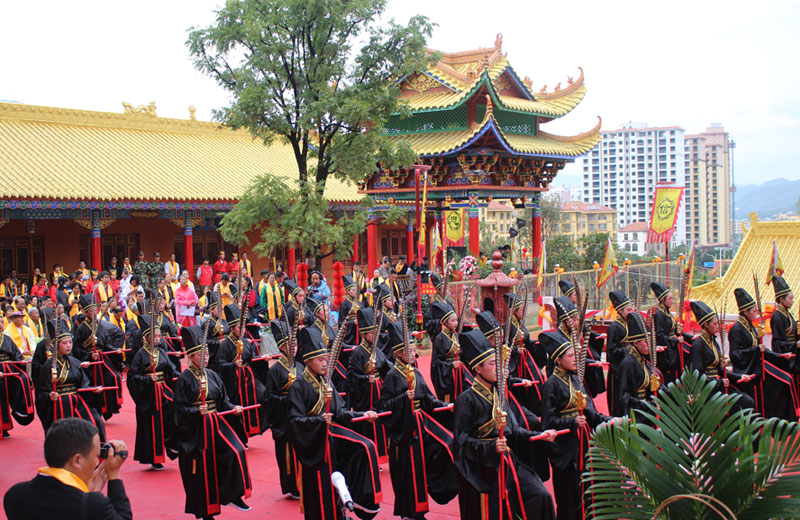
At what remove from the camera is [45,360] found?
9133 millimetres

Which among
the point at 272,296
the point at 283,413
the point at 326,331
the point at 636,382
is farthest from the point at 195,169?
the point at 636,382

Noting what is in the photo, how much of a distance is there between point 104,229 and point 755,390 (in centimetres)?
1885

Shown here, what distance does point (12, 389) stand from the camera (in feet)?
34.0

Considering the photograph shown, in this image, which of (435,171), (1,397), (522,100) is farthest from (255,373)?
(522,100)

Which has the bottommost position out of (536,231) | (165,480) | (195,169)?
(165,480)

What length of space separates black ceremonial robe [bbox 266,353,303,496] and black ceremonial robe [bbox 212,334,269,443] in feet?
4.87

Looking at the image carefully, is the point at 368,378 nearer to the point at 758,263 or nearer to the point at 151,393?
the point at 151,393

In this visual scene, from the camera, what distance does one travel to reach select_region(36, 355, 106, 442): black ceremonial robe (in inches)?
322

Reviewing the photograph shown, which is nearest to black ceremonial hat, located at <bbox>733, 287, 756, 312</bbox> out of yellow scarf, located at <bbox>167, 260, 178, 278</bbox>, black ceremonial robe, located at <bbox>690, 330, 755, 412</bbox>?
black ceremonial robe, located at <bbox>690, 330, 755, 412</bbox>

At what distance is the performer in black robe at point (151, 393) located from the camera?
8852 mm

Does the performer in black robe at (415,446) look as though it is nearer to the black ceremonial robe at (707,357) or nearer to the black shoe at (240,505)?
the black shoe at (240,505)

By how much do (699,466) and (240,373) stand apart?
7401mm

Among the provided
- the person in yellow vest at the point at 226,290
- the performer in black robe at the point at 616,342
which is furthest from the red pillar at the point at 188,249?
the performer in black robe at the point at 616,342

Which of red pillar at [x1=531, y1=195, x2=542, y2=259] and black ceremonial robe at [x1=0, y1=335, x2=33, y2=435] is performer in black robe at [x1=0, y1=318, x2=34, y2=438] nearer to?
black ceremonial robe at [x1=0, y1=335, x2=33, y2=435]
